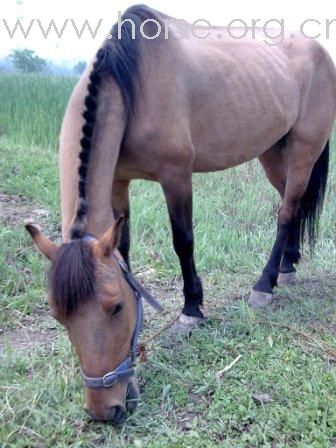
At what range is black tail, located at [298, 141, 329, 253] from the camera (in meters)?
4.39

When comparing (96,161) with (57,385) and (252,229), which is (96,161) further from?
(252,229)

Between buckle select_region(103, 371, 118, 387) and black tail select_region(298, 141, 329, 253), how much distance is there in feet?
8.16

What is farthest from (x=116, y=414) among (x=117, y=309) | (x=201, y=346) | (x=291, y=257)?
(x=291, y=257)

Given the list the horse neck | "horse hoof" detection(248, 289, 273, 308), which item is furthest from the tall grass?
the horse neck

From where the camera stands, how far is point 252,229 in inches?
207

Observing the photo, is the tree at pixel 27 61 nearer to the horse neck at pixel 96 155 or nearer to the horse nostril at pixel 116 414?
Answer: the horse neck at pixel 96 155

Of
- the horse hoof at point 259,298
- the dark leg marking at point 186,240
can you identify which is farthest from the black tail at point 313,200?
the dark leg marking at point 186,240

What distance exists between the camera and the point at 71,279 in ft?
7.15

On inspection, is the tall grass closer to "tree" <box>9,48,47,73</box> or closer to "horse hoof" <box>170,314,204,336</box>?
"tree" <box>9,48,47,73</box>

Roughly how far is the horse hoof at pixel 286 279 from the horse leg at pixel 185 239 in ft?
3.31

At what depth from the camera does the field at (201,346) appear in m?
2.49

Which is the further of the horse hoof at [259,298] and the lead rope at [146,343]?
the horse hoof at [259,298]

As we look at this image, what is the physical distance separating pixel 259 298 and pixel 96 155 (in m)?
1.73

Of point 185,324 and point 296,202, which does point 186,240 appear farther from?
point 296,202
